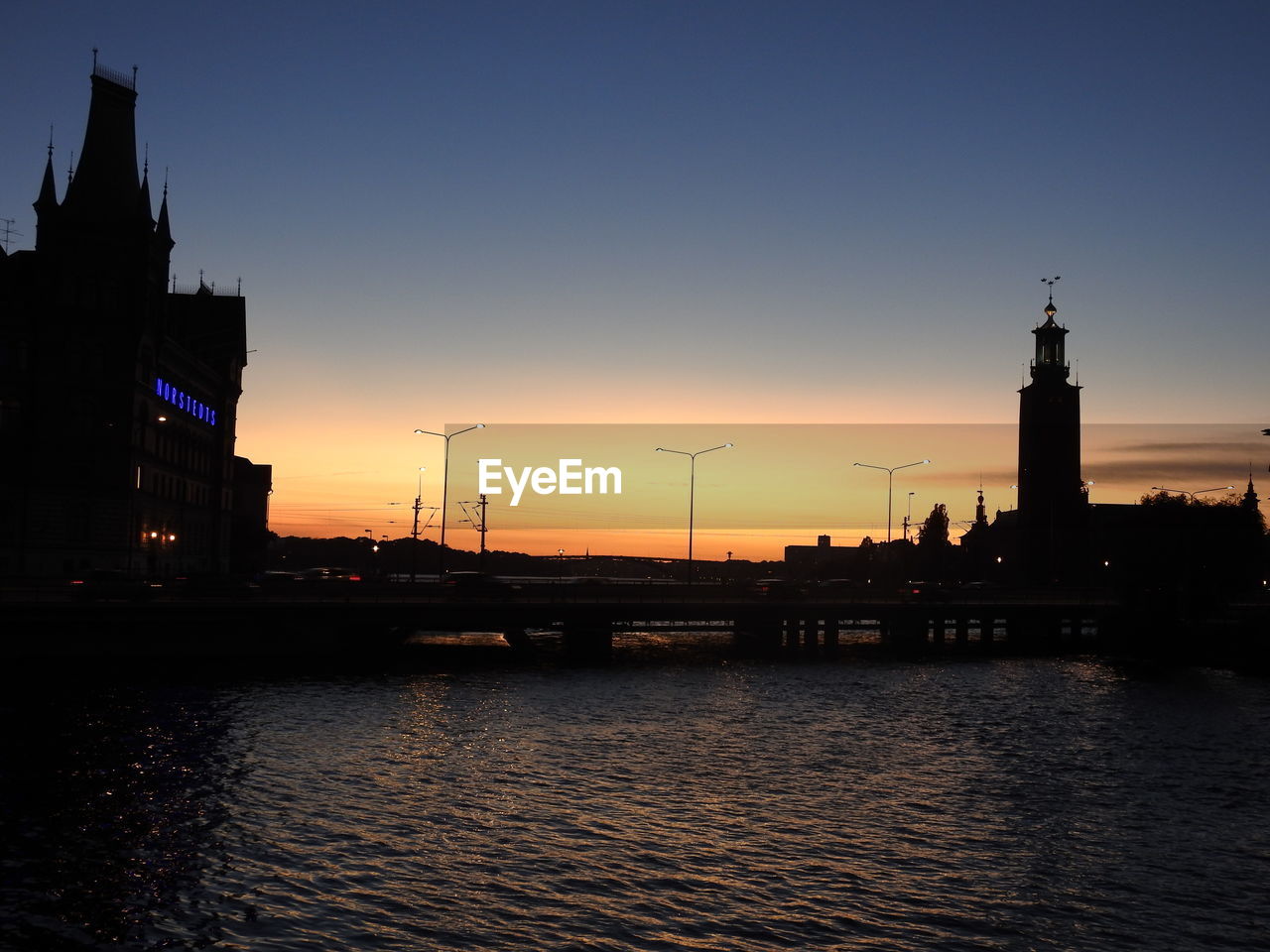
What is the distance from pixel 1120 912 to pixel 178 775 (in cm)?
2982

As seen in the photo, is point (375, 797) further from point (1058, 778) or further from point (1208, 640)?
point (1208, 640)

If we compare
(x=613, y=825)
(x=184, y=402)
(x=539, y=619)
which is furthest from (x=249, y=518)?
(x=613, y=825)

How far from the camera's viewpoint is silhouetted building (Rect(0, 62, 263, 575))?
9044cm

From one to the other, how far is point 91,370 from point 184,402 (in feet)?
62.3

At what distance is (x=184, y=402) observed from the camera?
370 feet

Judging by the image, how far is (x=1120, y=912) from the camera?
26.9m

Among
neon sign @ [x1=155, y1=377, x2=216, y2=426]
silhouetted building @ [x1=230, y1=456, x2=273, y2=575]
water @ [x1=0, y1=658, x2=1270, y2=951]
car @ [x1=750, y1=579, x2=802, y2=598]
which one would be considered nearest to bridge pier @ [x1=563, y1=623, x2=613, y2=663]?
car @ [x1=750, y1=579, x2=802, y2=598]

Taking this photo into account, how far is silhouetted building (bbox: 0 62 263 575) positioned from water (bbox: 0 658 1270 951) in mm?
33162

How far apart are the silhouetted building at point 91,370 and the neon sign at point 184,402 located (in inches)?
18.0

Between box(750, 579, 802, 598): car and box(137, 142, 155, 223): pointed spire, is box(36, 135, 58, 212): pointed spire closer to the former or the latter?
box(137, 142, 155, 223): pointed spire

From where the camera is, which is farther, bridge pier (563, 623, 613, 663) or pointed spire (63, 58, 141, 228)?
pointed spire (63, 58, 141, 228)

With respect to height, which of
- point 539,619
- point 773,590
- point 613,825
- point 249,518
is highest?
point 249,518

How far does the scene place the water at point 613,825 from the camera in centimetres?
2530

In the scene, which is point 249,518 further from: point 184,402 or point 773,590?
point 773,590
